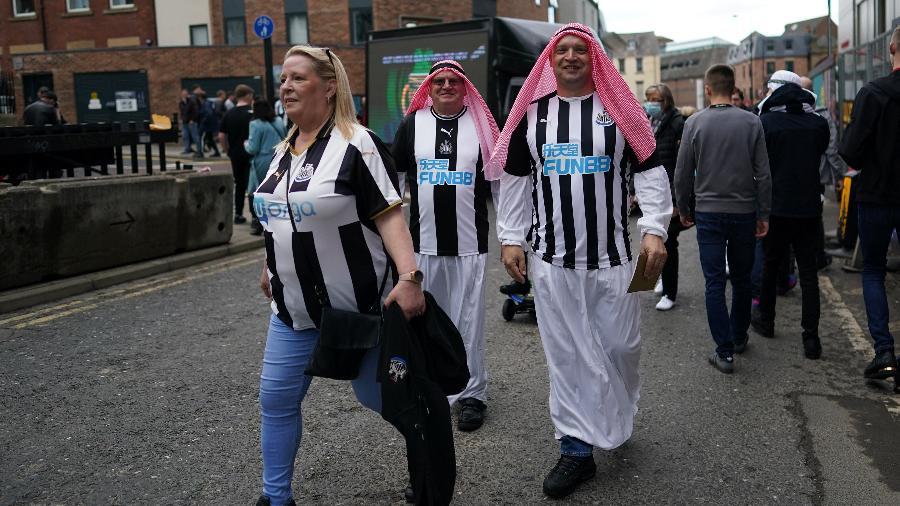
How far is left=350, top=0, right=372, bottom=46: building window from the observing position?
117 feet

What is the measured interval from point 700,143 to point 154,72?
32.5 m

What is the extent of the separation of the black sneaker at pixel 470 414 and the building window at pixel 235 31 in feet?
113

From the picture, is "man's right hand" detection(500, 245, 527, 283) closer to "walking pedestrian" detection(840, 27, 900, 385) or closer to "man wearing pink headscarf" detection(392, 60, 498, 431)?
"man wearing pink headscarf" detection(392, 60, 498, 431)

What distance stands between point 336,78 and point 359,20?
3380 cm

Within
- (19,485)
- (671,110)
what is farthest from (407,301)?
(671,110)

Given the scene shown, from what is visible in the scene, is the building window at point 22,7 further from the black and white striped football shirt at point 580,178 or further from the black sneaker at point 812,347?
the black and white striped football shirt at point 580,178

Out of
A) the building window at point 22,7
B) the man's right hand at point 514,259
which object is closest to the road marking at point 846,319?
the man's right hand at point 514,259

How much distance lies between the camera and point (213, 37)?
36625mm

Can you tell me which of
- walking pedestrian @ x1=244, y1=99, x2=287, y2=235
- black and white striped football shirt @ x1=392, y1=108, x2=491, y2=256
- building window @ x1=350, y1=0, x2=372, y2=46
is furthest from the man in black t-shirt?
building window @ x1=350, y1=0, x2=372, y2=46

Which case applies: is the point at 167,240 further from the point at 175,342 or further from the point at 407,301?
the point at 407,301

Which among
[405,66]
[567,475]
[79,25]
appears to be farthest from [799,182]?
[79,25]

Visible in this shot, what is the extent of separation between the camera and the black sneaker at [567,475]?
3791mm

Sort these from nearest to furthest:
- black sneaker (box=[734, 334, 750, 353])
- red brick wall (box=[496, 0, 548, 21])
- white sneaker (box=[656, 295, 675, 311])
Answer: black sneaker (box=[734, 334, 750, 353]) < white sneaker (box=[656, 295, 675, 311]) < red brick wall (box=[496, 0, 548, 21])

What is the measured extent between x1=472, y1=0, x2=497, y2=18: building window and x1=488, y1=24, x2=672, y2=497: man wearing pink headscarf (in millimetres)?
33793
